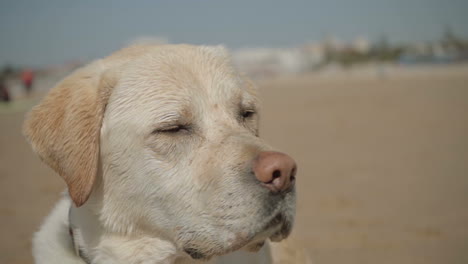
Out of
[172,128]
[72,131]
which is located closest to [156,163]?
[172,128]

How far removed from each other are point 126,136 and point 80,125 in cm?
26

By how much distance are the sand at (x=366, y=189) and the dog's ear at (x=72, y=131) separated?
7.08 feet

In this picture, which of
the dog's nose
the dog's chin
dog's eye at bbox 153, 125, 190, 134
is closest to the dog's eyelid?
dog's eye at bbox 153, 125, 190, 134

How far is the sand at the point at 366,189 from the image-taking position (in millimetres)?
5609

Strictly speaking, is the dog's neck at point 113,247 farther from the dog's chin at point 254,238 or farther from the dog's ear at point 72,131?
the dog's ear at point 72,131

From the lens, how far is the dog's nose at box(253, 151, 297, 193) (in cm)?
228

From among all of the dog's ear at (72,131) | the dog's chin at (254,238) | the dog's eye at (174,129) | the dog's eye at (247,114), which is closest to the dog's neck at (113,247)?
the dog's chin at (254,238)

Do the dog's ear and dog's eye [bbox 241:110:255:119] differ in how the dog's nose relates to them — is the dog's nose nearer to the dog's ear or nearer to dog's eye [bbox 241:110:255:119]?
dog's eye [bbox 241:110:255:119]

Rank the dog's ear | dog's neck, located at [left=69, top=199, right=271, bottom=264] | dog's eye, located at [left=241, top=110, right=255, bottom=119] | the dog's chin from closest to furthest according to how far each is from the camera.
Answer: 1. the dog's chin
2. the dog's ear
3. dog's neck, located at [left=69, top=199, right=271, bottom=264]
4. dog's eye, located at [left=241, top=110, right=255, bottom=119]

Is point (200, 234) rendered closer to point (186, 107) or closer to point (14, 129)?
point (186, 107)

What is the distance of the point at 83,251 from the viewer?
282 cm

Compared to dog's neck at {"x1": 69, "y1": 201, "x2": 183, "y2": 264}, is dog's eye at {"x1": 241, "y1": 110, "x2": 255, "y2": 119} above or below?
A: above

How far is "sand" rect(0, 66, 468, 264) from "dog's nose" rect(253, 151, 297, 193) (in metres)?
1.92

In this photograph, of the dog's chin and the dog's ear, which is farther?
the dog's ear
